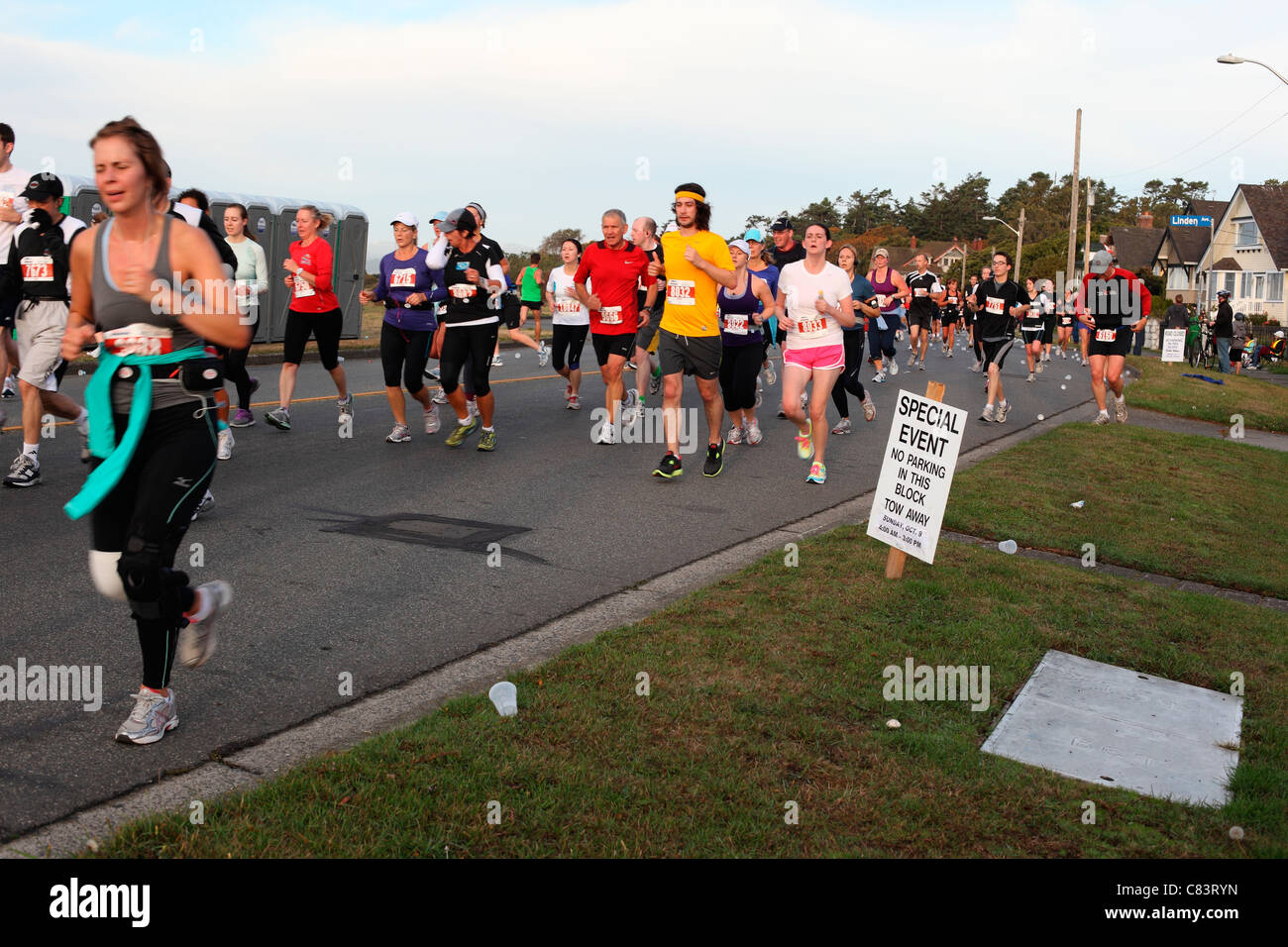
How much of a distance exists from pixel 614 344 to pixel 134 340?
802cm

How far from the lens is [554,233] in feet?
138

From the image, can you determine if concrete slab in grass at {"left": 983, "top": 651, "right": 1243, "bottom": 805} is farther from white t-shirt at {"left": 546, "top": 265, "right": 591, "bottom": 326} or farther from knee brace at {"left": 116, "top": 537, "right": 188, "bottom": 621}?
white t-shirt at {"left": 546, "top": 265, "right": 591, "bottom": 326}

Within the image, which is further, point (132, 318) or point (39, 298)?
point (39, 298)

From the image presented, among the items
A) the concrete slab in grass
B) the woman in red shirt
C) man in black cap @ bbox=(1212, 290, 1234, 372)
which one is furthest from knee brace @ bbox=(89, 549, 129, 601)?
man in black cap @ bbox=(1212, 290, 1234, 372)

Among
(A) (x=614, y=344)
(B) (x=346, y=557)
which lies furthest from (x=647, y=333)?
(B) (x=346, y=557)

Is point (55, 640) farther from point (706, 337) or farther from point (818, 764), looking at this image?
point (706, 337)

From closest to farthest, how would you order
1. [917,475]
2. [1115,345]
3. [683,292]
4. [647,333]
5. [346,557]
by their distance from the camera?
[917,475] → [346,557] → [683,292] → [647,333] → [1115,345]

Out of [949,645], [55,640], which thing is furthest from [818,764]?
[55,640]

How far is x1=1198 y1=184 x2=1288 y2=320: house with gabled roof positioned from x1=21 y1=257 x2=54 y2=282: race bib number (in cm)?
5808

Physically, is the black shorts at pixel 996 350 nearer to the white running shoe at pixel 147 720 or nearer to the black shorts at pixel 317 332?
the black shorts at pixel 317 332

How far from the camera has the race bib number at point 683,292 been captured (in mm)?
9625

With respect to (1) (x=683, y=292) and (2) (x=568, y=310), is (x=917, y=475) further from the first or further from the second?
(2) (x=568, y=310)

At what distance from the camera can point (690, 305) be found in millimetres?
9664

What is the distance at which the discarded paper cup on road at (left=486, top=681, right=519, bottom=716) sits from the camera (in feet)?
14.6
